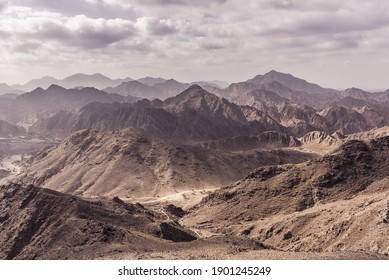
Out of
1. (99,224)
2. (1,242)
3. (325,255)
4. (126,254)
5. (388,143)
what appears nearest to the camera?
(325,255)

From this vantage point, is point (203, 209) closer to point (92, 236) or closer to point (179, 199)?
point (179, 199)

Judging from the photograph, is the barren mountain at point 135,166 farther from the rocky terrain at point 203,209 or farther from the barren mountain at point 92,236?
the barren mountain at point 92,236

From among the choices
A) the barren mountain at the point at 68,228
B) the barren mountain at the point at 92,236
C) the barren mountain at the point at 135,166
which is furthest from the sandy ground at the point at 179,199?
the barren mountain at the point at 68,228

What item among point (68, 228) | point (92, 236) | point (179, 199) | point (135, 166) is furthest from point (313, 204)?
point (135, 166)

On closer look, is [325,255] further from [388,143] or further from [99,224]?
[388,143]

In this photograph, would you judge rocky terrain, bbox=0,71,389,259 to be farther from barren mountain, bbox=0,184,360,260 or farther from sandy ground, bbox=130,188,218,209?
sandy ground, bbox=130,188,218,209

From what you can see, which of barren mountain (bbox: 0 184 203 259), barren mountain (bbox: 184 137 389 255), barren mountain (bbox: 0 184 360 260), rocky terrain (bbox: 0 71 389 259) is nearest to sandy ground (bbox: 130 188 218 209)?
rocky terrain (bbox: 0 71 389 259)

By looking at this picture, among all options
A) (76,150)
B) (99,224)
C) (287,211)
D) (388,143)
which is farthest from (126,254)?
(76,150)
